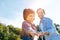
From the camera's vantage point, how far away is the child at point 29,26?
2852 millimetres

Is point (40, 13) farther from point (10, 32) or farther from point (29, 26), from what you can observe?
point (10, 32)

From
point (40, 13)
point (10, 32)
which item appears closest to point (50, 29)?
point (40, 13)

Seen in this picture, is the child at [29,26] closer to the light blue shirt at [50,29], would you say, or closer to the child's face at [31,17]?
the child's face at [31,17]

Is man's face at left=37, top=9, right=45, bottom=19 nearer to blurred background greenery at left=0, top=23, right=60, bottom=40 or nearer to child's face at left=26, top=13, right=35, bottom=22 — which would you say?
child's face at left=26, top=13, right=35, bottom=22

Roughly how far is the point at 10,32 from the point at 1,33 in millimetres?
120

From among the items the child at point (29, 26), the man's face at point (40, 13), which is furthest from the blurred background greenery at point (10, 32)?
the man's face at point (40, 13)

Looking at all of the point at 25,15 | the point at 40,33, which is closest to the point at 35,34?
the point at 40,33

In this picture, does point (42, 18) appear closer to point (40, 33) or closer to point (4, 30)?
point (40, 33)

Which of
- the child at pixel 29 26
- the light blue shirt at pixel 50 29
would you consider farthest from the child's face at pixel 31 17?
the light blue shirt at pixel 50 29

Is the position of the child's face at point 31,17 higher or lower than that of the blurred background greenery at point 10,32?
higher

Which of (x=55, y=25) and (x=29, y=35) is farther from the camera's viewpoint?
(x=55, y=25)

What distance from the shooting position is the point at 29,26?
2.89 metres

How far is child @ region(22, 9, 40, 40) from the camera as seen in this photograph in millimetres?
2852

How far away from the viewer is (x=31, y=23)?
2.94 metres
